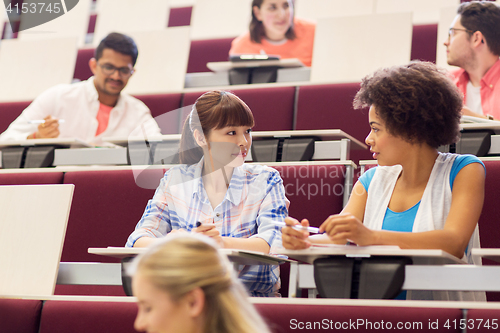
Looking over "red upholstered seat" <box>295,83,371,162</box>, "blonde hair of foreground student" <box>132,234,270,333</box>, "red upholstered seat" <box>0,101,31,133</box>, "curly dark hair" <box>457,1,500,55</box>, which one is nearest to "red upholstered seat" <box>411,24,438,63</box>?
"curly dark hair" <box>457,1,500,55</box>

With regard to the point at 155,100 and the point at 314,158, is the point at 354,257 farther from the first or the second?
the point at 155,100

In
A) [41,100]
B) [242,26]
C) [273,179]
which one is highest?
[242,26]

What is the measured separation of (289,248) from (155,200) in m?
0.25

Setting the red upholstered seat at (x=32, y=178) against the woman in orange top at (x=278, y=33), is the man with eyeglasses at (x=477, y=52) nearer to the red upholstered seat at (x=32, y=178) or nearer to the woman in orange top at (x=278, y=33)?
the woman in orange top at (x=278, y=33)

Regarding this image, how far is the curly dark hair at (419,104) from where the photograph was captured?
24.0 inches

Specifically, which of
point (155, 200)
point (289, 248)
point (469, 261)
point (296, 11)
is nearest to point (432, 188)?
point (469, 261)

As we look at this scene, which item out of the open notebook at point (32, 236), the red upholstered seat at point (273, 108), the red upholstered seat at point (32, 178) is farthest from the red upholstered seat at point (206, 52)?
the open notebook at point (32, 236)

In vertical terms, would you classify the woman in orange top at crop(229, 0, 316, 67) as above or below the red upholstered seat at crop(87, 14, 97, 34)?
below

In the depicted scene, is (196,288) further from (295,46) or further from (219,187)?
(295,46)

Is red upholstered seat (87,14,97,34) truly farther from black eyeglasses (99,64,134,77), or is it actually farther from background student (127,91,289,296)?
background student (127,91,289,296)

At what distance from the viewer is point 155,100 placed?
1199mm

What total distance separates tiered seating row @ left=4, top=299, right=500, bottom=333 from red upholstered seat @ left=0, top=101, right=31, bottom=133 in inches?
30.1

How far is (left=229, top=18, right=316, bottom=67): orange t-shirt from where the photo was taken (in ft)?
4.29

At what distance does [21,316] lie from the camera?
550 millimetres
